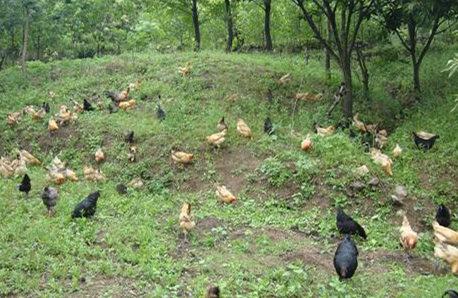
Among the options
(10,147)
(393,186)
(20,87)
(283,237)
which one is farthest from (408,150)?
(20,87)

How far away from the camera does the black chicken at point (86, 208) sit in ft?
32.2

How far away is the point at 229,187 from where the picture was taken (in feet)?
38.0

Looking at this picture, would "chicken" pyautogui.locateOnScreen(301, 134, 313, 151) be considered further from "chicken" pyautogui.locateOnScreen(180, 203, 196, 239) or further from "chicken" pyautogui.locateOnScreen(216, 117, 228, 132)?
"chicken" pyautogui.locateOnScreen(180, 203, 196, 239)

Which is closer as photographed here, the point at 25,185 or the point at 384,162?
the point at 25,185

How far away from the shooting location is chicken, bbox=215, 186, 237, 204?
10.7 metres

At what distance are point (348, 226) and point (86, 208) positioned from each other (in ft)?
14.9

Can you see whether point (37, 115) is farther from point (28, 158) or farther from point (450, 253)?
point (450, 253)

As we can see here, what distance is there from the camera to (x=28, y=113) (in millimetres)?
16312

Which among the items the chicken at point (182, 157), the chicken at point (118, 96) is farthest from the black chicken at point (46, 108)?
the chicken at point (182, 157)

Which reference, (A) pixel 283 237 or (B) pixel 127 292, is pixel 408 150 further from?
(B) pixel 127 292

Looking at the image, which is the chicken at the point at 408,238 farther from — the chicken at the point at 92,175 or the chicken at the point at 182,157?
the chicken at the point at 92,175

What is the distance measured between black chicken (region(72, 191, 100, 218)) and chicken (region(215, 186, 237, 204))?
2340mm

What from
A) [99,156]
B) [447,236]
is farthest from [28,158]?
[447,236]

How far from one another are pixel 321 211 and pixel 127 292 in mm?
4346
